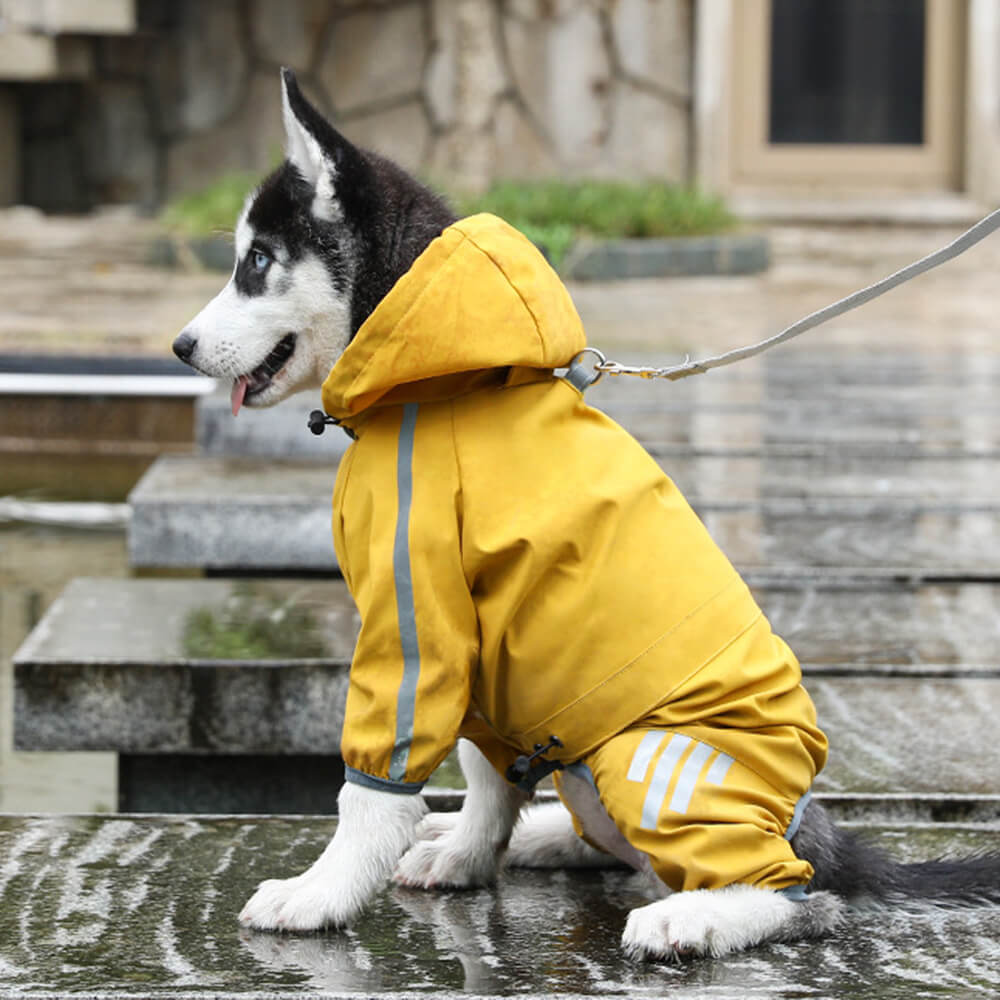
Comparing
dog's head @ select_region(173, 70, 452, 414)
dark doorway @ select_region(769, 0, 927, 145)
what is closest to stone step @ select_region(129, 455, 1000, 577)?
dog's head @ select_region(173, 70, 452, 414)

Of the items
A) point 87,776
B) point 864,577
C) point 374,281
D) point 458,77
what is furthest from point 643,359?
point 458,77

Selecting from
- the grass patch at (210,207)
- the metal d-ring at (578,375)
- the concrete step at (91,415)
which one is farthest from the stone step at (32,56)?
the metal d-ring at (578,375)

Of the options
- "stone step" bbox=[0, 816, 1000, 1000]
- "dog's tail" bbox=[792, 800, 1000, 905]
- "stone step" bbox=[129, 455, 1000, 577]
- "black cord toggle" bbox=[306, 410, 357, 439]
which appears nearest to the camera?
"stone step" bbox=[0, 816, 1000, 1000]

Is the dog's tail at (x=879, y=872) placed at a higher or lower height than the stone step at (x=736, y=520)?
lower

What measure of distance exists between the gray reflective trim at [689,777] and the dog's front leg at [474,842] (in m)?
0.39

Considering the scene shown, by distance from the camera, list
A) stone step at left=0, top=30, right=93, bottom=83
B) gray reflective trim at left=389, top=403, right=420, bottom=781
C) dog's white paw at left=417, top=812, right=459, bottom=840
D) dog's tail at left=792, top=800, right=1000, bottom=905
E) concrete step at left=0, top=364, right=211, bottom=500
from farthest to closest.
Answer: stone step at left=0, top=30, right=93, bottom=83 < concrete step at left=0, top=364, right=211, bottom=500 < dog's white paw at left=417, top=812, right=459, bottom=840 < dog's tail at left=792, top=800, right=1000, bottom=905 < gray reflective trim at left=389, top=403, right=420, bottom=781

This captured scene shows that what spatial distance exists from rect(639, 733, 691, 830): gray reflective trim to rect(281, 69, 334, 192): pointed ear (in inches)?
36.5

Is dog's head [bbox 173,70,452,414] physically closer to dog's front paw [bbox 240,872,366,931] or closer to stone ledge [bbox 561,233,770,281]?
dog's front paw [bbox 240,872,366,931]

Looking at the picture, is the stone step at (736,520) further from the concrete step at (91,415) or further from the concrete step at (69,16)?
the concrete step at (69,16)

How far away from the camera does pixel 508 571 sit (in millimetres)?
2281

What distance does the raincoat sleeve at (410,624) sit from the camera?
2.25 m

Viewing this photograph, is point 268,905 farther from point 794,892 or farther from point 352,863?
point 794,892

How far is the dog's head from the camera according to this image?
243 centimetres

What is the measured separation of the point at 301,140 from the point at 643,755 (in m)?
0.98
